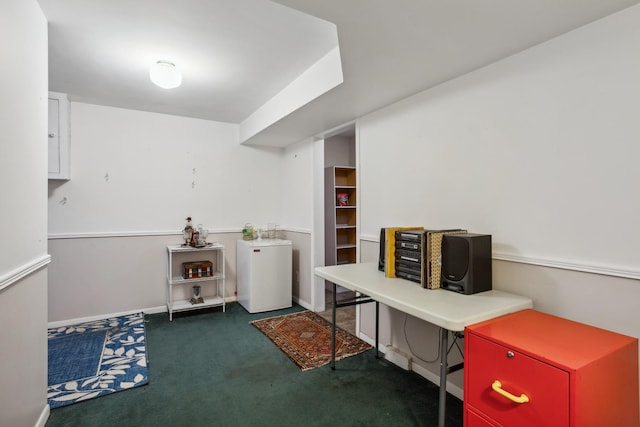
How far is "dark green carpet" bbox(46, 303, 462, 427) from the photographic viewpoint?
6.18ft

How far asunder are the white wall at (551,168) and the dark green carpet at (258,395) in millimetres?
372

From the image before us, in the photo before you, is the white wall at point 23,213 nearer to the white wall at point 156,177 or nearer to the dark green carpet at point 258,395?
the dark green carpet at point 258,395

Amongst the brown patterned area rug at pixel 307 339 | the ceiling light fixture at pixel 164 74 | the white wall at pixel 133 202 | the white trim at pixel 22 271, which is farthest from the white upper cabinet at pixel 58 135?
the brown patterned area rug at pixel 307 339

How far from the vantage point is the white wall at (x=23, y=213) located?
1.35 meters

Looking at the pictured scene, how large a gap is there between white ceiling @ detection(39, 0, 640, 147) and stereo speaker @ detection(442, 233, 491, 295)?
1.05 m

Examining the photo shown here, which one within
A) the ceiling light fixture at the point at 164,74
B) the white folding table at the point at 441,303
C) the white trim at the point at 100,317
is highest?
the ceiling light fixture at the point at 164,74

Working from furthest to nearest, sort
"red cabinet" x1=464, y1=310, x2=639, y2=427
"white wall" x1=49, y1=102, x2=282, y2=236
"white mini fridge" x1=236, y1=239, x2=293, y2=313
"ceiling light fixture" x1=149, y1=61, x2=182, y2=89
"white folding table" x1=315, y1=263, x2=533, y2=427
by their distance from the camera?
"white mini fridge" x1=236, y1=239, x2=293, y2=313 → "white wall" x1=49, y1=102, x2=282, y2=236 → "ceiling light fixture" x1=149, y1=61, x2=182, y2=89 → "white folding table" x1=315, y1=263, x2=533, y2=427 → "red cabinet" x1=464, y1=310, x2=639, y2=427

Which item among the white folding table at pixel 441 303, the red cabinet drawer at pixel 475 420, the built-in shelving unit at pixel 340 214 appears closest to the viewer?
the red cabinet drawer at pixel 475 420

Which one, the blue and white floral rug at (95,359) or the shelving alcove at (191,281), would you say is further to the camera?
the shelving alcove at (191,281)

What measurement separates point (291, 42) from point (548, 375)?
7.49 feet

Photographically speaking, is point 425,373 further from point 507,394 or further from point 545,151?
point 545,151

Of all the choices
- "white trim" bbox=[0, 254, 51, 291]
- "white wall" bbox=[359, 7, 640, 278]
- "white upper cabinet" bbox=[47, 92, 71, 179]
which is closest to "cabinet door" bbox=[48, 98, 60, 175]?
"white upper cabinet" bbox=[47, 92, 71, 179]

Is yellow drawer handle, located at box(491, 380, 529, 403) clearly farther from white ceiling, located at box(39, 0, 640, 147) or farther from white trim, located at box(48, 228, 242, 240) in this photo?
white trim, located at box(48, 228, 242, 240)

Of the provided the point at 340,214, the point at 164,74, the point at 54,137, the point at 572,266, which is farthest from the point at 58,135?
the point at 572,266
